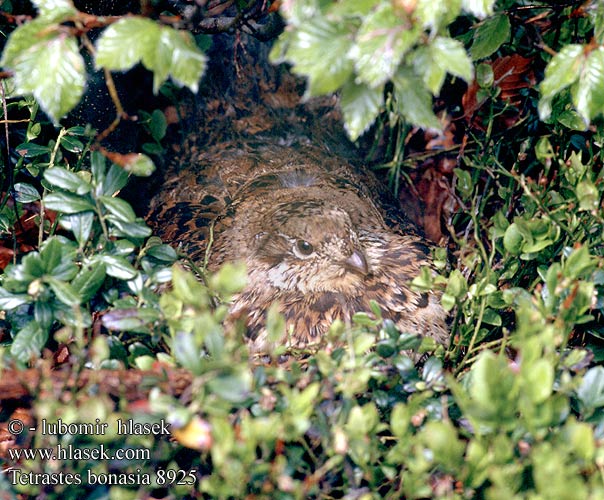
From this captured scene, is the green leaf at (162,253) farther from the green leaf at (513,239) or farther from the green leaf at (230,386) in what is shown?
the green leaf at (513,239)

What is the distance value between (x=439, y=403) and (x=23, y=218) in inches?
81.4

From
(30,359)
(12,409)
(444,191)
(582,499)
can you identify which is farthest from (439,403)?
(444,191)

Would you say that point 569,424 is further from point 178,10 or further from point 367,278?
point 178,10

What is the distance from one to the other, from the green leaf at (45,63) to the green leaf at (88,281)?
22.5 inches

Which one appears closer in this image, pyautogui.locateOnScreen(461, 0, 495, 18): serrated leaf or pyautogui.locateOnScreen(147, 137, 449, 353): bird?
pyautogui.locateOnScreen(461, 0, 495, 18): serrated leaf

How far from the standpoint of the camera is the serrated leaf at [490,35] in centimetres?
221

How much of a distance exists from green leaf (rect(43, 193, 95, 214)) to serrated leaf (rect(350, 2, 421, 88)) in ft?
3.38

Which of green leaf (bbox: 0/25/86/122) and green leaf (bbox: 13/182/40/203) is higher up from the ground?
green leaf (bbox: 0/25/86/122)

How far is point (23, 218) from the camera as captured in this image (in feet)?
9.20

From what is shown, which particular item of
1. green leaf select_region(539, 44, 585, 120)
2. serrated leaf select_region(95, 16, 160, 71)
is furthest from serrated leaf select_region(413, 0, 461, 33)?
serrated leaf select_region(95, 16, 160, 71)

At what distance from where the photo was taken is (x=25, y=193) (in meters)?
2.40

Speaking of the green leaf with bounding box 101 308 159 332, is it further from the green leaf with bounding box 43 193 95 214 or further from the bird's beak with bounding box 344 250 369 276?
the bird's beak with bounding box 344 250 369 276

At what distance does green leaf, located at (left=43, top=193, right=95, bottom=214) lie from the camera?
1877mm

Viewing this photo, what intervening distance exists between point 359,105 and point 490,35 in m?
1.14
